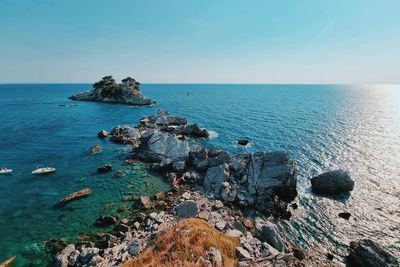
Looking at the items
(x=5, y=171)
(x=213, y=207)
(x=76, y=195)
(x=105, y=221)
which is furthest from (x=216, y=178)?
(x=5, y=171)

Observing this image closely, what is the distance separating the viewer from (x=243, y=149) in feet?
190

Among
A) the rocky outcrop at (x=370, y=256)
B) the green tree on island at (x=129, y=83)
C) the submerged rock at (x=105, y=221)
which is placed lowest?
the rocky outcrop at (x=370, y=256)

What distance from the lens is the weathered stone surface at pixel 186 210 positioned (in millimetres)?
29438

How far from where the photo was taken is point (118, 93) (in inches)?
5581

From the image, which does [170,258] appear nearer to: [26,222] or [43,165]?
[26,222]

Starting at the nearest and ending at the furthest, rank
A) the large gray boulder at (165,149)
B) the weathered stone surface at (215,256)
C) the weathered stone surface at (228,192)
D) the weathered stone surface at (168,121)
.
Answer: the weathered stone surface at (215,256) → the weathered stone surface at (228,192) → the large gray boulder at (165,149) → the weathered stone surface at (168,121)

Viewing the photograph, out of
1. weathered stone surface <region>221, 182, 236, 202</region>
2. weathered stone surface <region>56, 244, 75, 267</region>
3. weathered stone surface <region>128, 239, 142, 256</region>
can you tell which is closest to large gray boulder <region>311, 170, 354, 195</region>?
weathered stone surface <region>221, 182, 236, 202</region>

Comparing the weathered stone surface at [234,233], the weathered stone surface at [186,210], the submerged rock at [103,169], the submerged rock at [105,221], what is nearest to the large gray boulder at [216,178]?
the weathered stone surface at [186,210]

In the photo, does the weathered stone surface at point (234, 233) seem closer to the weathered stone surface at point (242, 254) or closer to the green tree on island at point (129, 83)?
the weathered stone surface at point (242, 254)

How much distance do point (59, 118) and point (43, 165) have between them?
56.3 m

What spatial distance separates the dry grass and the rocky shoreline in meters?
0.55

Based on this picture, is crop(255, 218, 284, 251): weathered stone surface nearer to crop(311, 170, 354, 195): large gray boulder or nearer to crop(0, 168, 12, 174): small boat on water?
crop(311, 170, 354, 195): large gray boulder

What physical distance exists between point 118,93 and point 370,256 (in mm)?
140256

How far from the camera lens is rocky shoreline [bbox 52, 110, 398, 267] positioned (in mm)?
22422
